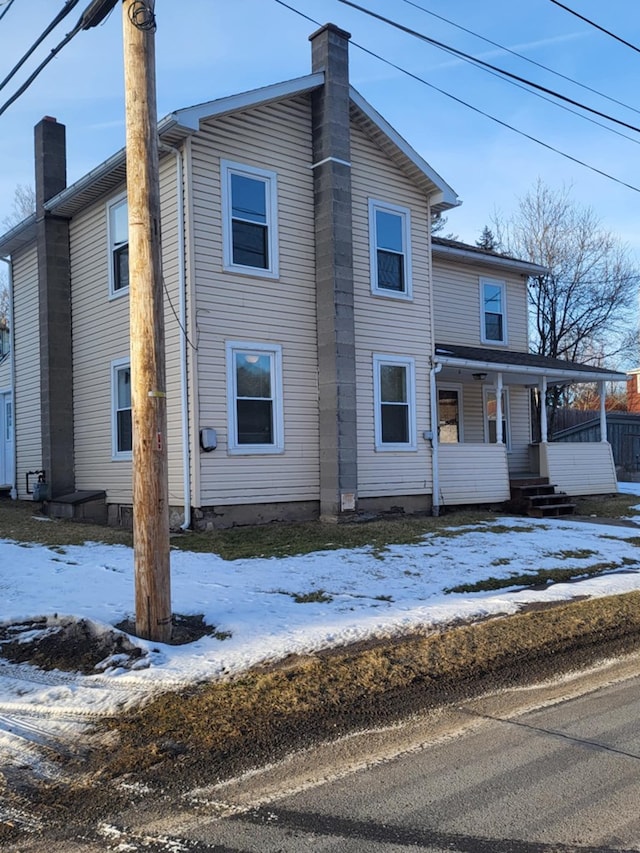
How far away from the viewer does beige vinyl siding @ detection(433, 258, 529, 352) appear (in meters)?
17.7

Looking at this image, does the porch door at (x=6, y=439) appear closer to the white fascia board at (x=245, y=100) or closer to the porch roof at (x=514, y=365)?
the white fascia board at (x=245, y=100)

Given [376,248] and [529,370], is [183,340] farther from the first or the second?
[529,370]

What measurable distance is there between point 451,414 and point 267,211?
7.50 metres

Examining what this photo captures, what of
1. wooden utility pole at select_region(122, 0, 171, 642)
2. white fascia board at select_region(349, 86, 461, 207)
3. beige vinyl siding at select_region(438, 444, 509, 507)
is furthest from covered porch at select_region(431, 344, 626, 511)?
wooden utility pole at select_region(122, 0, 171, 642)

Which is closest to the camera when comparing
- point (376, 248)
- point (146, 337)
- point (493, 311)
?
point (146, 337)

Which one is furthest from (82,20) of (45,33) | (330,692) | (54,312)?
(54,312)

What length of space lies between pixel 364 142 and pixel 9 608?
10850 millimetres

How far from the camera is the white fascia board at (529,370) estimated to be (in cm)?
1489

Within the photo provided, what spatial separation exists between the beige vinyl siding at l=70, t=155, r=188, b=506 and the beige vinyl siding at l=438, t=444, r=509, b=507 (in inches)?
222

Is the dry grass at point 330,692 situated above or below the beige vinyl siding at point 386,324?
below

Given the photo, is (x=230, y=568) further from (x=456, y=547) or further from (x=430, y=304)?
(x=430, y=304)

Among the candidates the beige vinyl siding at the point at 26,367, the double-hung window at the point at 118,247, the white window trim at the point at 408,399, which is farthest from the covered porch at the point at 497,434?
the beige vinyl siding at the point at 26,367

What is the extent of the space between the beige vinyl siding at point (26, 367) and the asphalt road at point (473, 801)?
1394cm

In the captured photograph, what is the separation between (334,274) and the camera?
12844 mm
